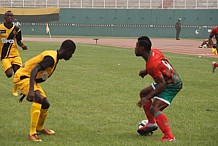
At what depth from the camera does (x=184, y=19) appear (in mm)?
60500

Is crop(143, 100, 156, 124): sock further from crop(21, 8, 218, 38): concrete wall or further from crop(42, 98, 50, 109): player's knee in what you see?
crop(21, 8, 218, 38): concrete wall

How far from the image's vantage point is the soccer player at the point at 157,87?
884 centimetres

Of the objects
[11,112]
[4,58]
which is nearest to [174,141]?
[11,112]

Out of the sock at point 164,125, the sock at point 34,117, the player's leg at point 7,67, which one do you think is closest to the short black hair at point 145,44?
the sock at point 164,125

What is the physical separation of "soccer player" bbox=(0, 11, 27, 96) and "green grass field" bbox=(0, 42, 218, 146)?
628 mm

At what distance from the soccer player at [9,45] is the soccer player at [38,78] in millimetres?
4942

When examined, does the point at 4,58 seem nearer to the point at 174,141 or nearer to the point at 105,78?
the point at 105,78

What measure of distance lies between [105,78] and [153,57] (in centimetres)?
925

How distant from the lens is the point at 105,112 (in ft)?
38.0

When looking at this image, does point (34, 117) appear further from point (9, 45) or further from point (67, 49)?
point (9, 45)

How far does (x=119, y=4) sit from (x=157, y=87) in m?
55.0

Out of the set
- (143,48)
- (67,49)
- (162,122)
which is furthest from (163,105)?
(67,49)

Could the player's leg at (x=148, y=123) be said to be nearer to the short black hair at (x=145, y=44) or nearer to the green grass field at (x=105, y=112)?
the green grass field at (x=105, y=112)

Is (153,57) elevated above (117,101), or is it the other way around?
(153,57)
